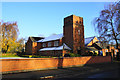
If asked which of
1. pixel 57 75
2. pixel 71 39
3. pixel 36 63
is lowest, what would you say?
pixel 57 75

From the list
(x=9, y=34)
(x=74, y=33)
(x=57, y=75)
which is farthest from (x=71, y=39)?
(x=9, y=34)

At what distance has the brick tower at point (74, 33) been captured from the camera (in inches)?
1250

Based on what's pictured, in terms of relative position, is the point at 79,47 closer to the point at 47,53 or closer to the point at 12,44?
the point at 47,53

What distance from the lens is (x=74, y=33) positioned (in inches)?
1260

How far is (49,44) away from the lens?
40.4m

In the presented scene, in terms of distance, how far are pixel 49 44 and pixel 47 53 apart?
4331mm

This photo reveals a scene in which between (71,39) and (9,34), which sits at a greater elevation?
(9,34)

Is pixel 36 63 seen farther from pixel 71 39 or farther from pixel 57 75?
pixel 71 39

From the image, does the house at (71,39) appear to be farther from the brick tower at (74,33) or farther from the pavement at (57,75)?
the pavement at (57,75)

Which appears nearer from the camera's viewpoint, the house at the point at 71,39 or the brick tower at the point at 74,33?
the house at the point at 71,39

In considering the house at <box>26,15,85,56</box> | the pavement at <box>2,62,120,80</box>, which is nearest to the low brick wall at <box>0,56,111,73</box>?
the pavement at <box>2,62,120,80</box>

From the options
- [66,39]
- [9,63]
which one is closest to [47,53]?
[66,39]

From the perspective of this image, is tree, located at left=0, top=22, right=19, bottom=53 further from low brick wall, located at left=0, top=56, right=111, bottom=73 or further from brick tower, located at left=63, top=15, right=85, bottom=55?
low brick wall, located at left=0, top=56, right=111, bottom=73

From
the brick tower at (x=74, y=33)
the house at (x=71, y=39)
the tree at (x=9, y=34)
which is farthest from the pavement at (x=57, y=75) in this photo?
the tree at (x=9, y=34)
